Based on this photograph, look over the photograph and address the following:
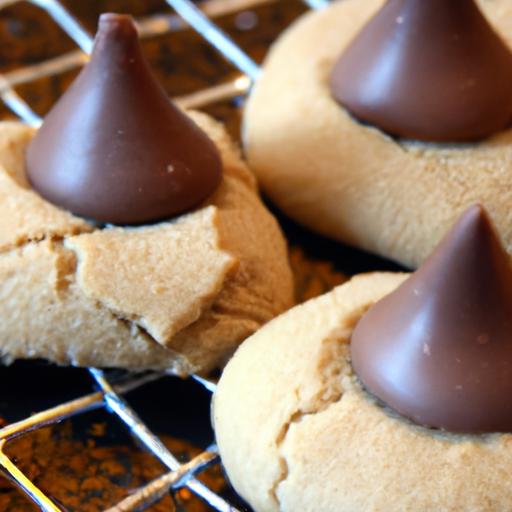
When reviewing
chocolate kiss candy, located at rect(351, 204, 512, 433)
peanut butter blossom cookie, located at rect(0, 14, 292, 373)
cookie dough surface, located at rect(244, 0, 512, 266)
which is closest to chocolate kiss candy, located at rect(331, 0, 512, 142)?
cookie dough surface, located at rect(244, 0, 512, 266)

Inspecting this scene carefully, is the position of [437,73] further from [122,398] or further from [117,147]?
[122,398]

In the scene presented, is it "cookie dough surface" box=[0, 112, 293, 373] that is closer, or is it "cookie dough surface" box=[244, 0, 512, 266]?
"cookie dough surface" box=[0, 112, 293, 373]

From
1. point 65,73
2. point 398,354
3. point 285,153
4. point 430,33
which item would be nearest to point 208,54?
point 65,73

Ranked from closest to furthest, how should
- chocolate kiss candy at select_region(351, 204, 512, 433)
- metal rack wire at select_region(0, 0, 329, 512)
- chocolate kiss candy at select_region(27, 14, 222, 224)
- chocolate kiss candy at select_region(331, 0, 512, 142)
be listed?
1. chocolate kiss candy at select_region(351, 204, 512, 433)
2. metal rack wire at select_region(0, 0, 329, 512)
3. chocolate kiss candy at select_region(27, 14, 222, 224)
4. chocolate kiss candy at select_region(331, 0, 512, 142)

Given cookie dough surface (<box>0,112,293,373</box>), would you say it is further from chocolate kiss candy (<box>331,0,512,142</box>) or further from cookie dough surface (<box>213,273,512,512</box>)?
chocolate kiss candy (<box>331,0,512,142</box>)

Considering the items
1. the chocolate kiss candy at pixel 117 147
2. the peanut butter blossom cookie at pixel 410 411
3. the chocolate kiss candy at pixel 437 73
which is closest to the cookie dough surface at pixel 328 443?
the peanut butter blossom cookie at pixel 410 411

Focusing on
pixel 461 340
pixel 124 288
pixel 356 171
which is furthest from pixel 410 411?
pixel 356 171

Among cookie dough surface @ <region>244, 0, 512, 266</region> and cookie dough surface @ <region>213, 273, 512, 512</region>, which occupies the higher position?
cookie dough surface @ <region>244, 0, 512, 266</region>
